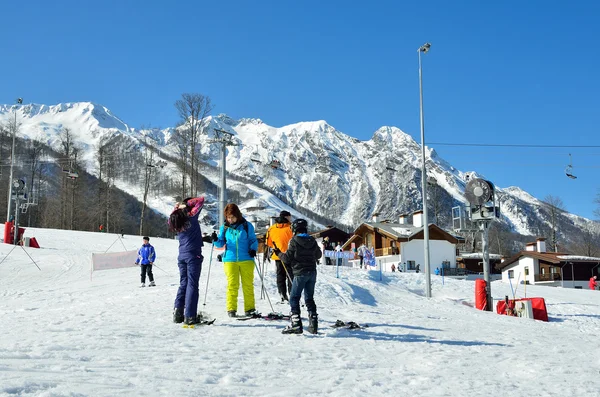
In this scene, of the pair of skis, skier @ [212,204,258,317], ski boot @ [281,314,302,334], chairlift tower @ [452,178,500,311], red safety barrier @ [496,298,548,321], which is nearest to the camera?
ski boot @ [281,314,302,334]

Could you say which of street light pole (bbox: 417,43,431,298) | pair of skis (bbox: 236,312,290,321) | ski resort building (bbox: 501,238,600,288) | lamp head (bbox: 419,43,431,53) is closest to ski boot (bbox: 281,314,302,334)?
pair of skis (bbox: 236,312,290,321)

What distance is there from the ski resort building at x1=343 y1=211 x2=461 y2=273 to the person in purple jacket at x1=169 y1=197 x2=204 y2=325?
43572 millimetres

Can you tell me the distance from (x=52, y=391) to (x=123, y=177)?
7443 inches

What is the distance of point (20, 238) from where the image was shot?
106ft

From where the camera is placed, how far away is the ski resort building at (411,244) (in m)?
51.8

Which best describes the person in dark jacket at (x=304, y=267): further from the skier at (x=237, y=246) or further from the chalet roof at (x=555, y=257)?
the chalet roof at (x=555, y=257)

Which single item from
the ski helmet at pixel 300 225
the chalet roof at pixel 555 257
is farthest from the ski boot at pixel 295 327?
the chalet roof at pixel 555 257

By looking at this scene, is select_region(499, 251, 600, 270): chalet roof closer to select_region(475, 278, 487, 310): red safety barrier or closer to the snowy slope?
select_region(475, 278, 487, 310): red safety barrier

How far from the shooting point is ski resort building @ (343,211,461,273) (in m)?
51.8

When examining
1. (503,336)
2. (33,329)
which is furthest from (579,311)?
(33,329)

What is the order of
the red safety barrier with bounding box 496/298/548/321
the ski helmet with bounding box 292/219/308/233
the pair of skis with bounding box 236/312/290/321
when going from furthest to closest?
1. the red safety barrier with bounding box 496/298/548/321
2. the pair of skis with bounding box 236/312/290/321
3. the ski helmet with bounding box 292/219/308/233

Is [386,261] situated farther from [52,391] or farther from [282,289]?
[52,391]

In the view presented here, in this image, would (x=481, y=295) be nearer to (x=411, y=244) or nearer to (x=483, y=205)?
(x=483, y=205)

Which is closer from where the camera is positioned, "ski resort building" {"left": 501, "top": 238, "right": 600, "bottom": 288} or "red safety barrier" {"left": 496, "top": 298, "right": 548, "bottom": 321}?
"red safety barrier" {"left": 496, "top": 298, "right": 548, "bottom": 321}
